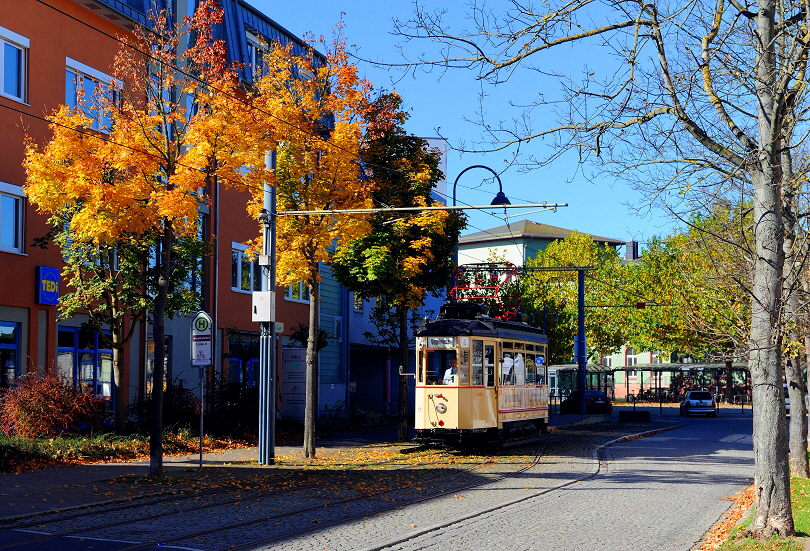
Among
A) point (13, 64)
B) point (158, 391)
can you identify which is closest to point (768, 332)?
point (158, 391)

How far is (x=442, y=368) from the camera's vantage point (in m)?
23.9

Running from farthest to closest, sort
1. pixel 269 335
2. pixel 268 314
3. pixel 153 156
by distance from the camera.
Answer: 1. pixel 269 335
2. pixel 268 314
3. pixel 153 156

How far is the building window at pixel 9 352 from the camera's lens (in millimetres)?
22141

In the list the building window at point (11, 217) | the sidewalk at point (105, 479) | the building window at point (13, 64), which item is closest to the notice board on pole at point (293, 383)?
the sidewalk at point (105, 479)

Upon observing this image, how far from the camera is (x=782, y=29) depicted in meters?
10.3

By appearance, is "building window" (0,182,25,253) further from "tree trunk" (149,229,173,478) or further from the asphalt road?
the asphalt road

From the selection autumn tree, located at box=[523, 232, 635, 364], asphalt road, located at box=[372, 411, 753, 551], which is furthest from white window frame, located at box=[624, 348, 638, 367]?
asphalt road, located at box=[372, 411, 753, 551]

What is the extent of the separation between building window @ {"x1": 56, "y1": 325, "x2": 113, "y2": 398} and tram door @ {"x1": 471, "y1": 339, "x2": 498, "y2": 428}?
952 centimetres

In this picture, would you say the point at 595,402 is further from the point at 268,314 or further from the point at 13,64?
the point at 13,64

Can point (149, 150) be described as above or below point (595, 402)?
above

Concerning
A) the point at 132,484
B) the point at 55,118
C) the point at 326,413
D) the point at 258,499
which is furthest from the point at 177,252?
the point at 326,413

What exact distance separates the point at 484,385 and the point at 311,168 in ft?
22.8

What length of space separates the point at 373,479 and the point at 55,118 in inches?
359

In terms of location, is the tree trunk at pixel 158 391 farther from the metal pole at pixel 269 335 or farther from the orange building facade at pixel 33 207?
the orange building facade at pixel 33 207
